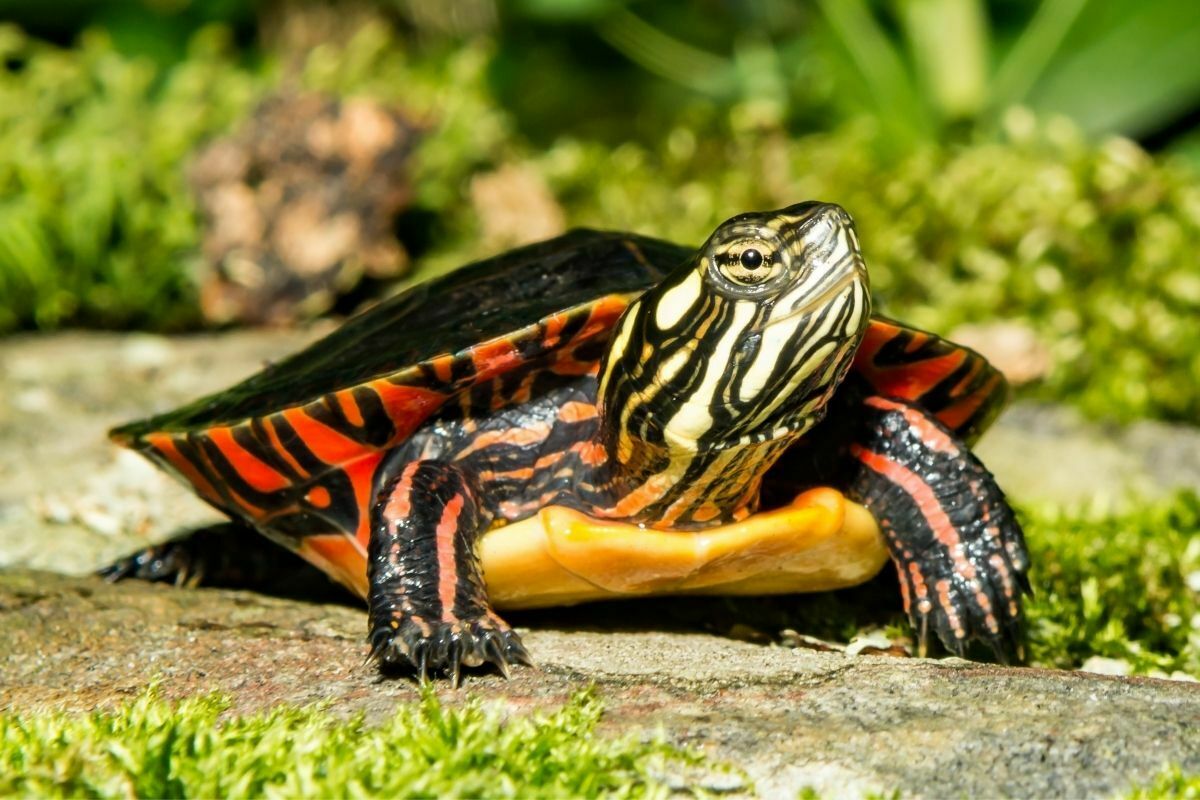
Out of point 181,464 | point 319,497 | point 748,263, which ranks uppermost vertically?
point 748,263

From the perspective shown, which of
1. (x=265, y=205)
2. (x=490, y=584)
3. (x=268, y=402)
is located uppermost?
(x=265, y=205)

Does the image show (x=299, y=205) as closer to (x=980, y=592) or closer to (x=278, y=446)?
(x=278, y=446)

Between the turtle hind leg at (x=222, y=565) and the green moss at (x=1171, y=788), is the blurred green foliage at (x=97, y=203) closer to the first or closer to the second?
the turtle hind leg at (x=222, y=565)

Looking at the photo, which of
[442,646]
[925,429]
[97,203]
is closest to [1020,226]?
[925,429]

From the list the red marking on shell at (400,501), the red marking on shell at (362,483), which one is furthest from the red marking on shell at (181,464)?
the red marking on shell at (400,501)

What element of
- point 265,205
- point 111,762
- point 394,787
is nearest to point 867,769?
point 394,787

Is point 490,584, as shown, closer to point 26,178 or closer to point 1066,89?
point 26,178

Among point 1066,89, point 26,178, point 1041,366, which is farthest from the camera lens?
point 1066,89
